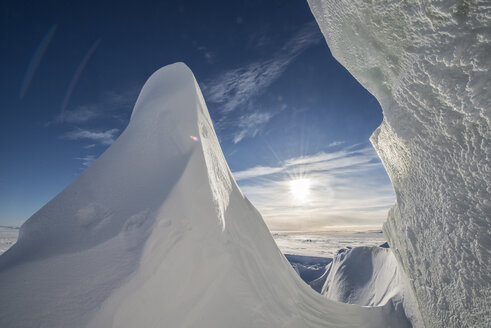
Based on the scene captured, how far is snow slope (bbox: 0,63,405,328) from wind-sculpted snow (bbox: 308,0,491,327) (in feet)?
4.43

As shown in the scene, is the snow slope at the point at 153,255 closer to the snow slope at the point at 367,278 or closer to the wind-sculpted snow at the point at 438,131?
the wind-sculpted snow at the point at 438,131

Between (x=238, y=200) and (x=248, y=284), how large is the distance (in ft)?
3.90

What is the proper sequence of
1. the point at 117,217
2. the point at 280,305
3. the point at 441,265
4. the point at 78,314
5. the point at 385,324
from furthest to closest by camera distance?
the point at 385,324, the point at 280,305, the point at 117,217, the point at 441,265, the point at 78,314

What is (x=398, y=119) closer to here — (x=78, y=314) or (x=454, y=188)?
(x=454, y=188)

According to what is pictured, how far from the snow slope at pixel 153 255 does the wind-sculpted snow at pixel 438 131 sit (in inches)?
53.2

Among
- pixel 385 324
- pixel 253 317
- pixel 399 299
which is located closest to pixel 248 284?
pixel 253 317

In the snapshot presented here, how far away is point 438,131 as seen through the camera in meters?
1.41

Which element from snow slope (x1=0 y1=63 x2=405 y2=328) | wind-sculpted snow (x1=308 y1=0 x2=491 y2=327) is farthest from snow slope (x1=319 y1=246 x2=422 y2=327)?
wind-sculpted snow (x1=308 y1=0 x2=491 y2=327)

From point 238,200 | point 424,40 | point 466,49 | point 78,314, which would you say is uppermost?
point 424,40

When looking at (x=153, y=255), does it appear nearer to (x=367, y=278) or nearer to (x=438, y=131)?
(x=438, y=131)

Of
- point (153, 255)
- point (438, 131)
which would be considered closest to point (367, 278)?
point (438, 131)

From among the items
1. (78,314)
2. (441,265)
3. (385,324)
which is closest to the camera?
(78,314)

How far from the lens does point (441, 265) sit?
157cm

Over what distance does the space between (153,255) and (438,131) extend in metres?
2.27
